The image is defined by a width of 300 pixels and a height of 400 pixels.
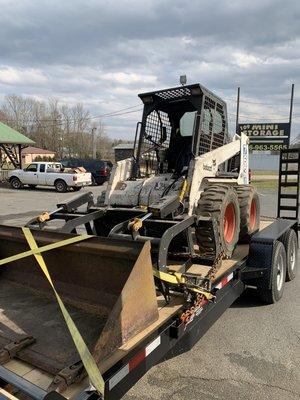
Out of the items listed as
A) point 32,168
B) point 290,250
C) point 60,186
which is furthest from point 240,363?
point 32,168

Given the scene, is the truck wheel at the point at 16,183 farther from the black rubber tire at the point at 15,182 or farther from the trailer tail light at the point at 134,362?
the trailer tail light at the point at 134,362

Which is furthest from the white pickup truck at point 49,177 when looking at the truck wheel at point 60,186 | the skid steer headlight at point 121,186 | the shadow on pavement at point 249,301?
the shadow on pavement at point 249,301

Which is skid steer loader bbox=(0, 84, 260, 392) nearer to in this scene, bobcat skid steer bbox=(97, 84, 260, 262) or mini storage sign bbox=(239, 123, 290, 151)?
bobcat skid steer bbox=(97, 84, 260, 262)

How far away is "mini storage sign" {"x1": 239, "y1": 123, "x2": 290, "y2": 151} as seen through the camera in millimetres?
35125

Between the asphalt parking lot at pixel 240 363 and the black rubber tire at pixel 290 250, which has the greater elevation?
the black rubber tire at pixel 290 250

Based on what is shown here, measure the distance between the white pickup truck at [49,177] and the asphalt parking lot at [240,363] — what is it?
816 inches

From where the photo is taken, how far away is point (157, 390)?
357 cm

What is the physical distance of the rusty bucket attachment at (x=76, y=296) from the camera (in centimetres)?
289

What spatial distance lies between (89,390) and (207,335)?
97.3 inches

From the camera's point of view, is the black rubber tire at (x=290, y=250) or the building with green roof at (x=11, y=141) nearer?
the black rubber tire at (x=290, y=250)

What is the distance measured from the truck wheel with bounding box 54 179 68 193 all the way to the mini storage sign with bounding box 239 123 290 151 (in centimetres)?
1709

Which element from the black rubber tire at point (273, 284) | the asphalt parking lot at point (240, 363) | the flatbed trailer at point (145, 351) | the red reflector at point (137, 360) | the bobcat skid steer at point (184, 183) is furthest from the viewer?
the black rubber tire at point (273, 284)

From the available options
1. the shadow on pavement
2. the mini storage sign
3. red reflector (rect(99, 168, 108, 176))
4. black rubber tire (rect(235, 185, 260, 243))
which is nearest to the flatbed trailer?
the shadow on pavement

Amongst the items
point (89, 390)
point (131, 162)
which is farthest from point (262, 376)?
point (131, 162)
